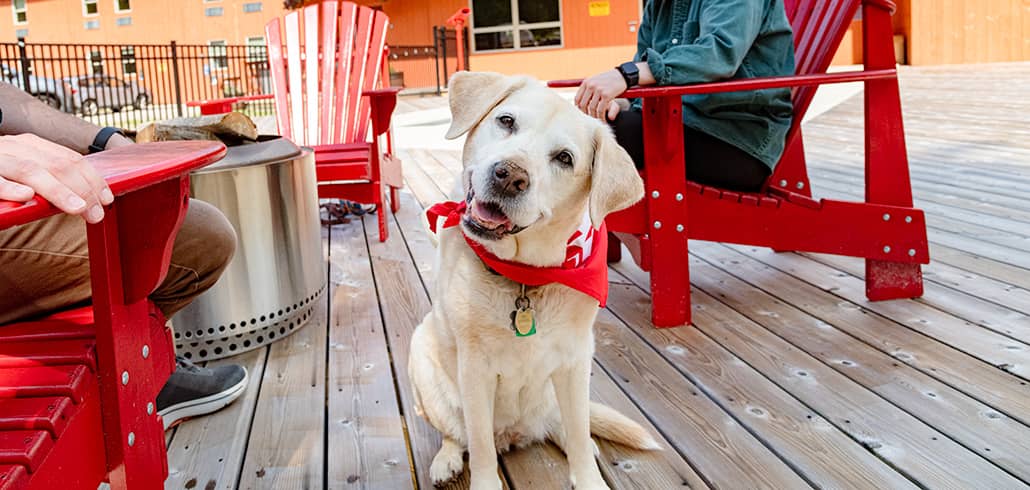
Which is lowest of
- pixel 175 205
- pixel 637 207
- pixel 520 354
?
pixel 520 354

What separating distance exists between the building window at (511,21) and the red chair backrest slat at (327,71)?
40.3 ft

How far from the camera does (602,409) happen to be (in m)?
1.70

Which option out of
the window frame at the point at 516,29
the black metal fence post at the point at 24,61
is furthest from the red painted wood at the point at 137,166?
the window frame at the point at 516,29

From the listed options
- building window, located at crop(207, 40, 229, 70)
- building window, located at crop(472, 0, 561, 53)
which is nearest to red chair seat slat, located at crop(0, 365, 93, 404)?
building window, located at crop(207, 40, 229, 70)

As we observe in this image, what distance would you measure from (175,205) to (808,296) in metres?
2.26

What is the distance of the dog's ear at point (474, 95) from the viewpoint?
1521 millimetres

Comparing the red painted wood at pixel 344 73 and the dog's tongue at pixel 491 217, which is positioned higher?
the red painted wood at pixel 344 73

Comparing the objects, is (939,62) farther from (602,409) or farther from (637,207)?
(602,409)

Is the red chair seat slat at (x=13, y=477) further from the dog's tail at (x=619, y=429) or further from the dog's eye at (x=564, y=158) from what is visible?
the dog's tail at (x=619, y=429)

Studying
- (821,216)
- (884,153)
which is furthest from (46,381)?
(884,153)

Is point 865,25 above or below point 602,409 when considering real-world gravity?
above

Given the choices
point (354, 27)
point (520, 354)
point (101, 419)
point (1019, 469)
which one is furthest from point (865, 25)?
point (354, 27)

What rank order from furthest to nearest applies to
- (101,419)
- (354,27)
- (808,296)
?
(354,27) < (808,296) < (101,419)

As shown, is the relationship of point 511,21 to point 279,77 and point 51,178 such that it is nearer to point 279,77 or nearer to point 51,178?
point 279,77
